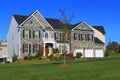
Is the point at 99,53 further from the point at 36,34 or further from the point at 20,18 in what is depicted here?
the point at 20,18

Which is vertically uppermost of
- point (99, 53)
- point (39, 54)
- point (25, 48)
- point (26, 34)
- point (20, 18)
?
point (20, 18)

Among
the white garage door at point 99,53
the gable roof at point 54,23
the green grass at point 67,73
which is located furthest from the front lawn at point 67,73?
the white garage door at point 99,53

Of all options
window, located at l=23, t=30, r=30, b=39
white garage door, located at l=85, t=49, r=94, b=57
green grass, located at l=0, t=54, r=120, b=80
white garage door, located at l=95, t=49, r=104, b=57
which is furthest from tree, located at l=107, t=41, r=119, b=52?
green grass, located at l=0, t=54, r=120, b=80

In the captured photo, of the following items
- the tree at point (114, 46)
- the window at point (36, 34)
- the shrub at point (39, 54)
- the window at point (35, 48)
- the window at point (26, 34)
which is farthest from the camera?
the tree at point (114, 46)

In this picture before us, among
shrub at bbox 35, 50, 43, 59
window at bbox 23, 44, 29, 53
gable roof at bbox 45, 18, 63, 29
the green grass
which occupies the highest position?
gable roof at bbox 45, 18, 63, 29

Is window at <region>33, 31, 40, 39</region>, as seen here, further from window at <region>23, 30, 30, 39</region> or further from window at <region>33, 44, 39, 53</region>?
window at <region>33, 44, 39, 53</region>

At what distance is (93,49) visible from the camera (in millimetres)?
70500

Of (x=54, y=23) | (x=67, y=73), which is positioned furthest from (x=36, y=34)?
(x=67, y=73)

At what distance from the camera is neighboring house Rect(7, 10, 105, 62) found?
2346 inches

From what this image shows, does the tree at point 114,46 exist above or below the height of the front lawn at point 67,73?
above

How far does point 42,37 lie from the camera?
6219cm

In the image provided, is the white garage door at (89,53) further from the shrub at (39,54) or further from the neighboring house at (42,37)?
the shrub at (39,54)

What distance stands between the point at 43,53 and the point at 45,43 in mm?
3597

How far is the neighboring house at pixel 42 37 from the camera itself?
5959 centimetres
